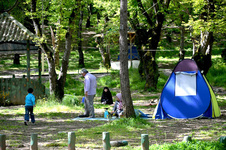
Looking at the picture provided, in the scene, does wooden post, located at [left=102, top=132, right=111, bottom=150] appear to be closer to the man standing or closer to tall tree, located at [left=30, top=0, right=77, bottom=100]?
the man standing

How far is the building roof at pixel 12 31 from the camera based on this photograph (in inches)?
708

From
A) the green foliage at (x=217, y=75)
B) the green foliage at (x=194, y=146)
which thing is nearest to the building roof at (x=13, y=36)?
the green foliage at (x=194, y=146)

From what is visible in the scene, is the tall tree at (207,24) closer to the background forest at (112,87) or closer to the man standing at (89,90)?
the background forest at (112,87)

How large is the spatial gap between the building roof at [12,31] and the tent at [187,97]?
742cm

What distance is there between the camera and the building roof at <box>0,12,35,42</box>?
1798 cm

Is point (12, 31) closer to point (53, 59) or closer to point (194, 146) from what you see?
point (53, 59)

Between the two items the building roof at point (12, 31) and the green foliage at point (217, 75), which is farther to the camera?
the green foliage at point (217, 75)

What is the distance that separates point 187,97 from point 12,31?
31.1ft

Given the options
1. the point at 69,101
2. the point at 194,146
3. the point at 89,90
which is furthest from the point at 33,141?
the point at 69,101

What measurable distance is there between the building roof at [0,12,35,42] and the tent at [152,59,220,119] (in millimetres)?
7424

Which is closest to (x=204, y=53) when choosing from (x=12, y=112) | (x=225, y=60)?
(x=12, y=112)

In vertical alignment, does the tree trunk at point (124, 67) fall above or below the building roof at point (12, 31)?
below

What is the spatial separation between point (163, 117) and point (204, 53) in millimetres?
7361

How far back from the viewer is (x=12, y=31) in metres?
18.4
